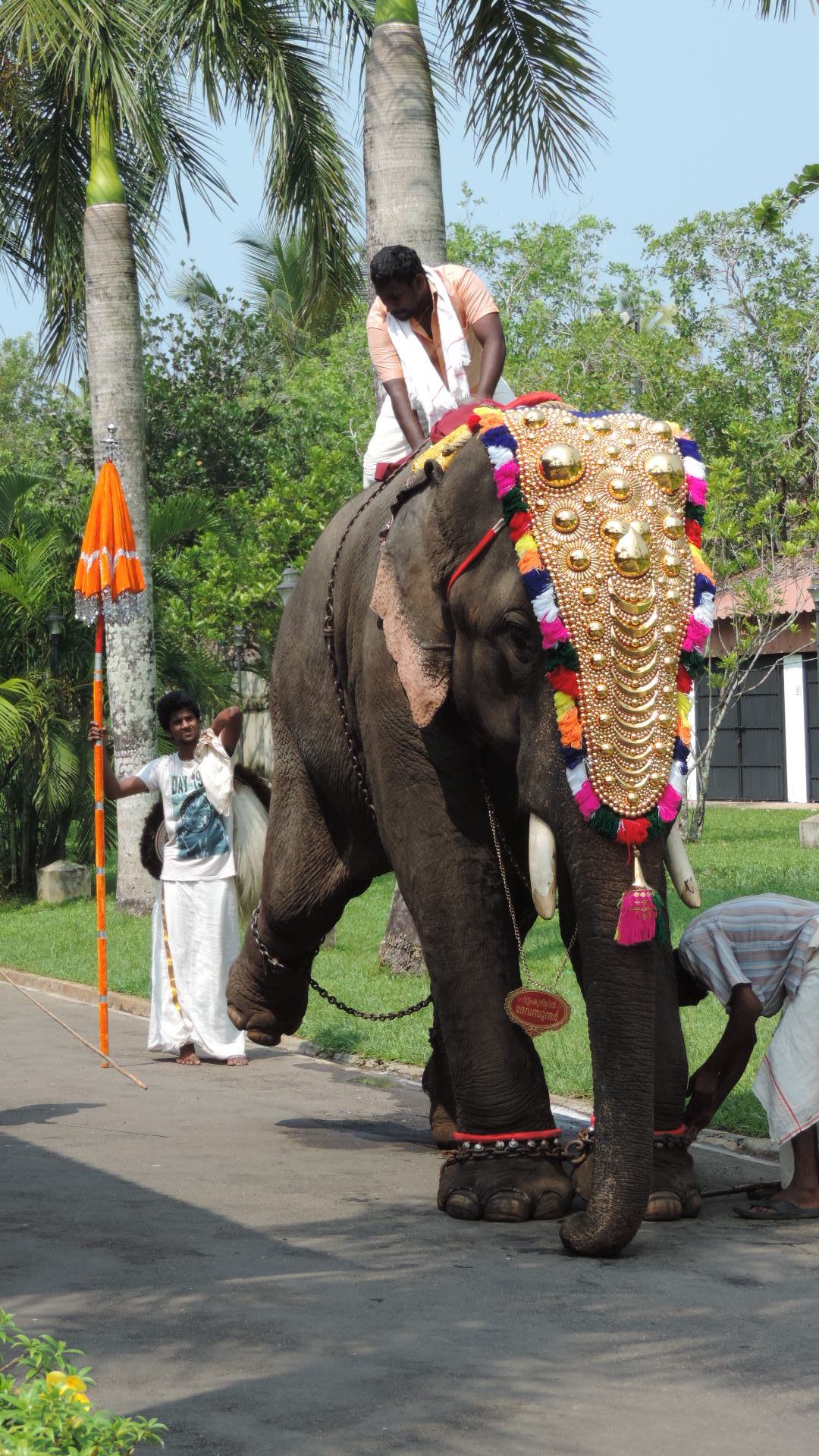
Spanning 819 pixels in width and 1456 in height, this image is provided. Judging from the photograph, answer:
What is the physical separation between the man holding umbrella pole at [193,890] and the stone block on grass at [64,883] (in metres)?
11.4

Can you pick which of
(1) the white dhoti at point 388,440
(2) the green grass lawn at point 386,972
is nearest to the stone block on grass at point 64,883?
(2) the green grass lawn at point 386,972

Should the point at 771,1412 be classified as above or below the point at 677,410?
below

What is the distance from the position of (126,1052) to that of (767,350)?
2210 cm

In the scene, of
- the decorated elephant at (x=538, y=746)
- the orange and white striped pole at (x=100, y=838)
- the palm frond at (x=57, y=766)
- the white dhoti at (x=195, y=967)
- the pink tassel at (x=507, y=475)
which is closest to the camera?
the decorated elephant at (x=538, y=746)

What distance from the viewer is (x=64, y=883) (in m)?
21.9

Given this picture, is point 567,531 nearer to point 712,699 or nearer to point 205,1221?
point 205,1221

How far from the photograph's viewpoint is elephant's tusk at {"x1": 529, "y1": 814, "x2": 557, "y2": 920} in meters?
5.58

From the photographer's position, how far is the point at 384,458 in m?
7.86

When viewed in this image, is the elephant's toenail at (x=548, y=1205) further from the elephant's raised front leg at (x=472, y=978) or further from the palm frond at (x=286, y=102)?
the palm frond at (x=286, y=102)

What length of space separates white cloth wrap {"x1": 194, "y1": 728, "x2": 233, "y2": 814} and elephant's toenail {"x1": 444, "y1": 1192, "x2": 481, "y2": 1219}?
4.59 meters

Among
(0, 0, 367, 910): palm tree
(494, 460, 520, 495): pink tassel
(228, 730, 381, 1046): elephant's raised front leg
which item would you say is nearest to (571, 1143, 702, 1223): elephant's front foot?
(228, 730, 381, 1046): elephant's raised front leg

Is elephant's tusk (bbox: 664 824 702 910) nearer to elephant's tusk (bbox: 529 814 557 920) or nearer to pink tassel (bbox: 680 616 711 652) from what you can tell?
elephant's tusk (bbox: 529 814 557 920)

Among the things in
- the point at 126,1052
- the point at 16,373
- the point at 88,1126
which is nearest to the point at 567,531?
the point at 88,1126

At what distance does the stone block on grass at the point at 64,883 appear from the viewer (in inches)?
862
